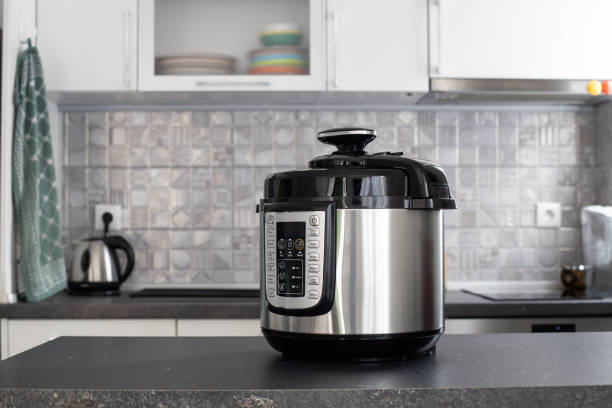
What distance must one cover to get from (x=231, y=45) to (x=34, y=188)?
0.85m

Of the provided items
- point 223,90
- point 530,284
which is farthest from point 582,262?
point 223,90

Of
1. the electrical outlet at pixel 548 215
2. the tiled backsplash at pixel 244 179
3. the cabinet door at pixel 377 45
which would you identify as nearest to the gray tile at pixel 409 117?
the tiled backsplash at pixel 244 179

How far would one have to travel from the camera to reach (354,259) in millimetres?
910

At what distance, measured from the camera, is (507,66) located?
2.41 meters

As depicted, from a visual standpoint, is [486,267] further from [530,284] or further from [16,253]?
[16,253]

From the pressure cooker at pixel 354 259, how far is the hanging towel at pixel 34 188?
4.96 ft

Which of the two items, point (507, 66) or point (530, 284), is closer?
point (507, 66)

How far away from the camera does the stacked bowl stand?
242 cm

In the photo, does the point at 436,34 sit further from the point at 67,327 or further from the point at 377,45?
the point at 67,327

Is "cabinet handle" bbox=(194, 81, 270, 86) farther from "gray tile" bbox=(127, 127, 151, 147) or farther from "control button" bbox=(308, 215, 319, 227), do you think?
"control button" bbox=(308, 215, 319, 227)

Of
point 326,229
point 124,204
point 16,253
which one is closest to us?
point 326,229

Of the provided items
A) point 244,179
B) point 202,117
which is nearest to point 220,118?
point 202,117

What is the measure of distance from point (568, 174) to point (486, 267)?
0.50m

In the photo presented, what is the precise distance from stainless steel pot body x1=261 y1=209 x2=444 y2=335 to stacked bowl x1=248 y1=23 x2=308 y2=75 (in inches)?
61.7
